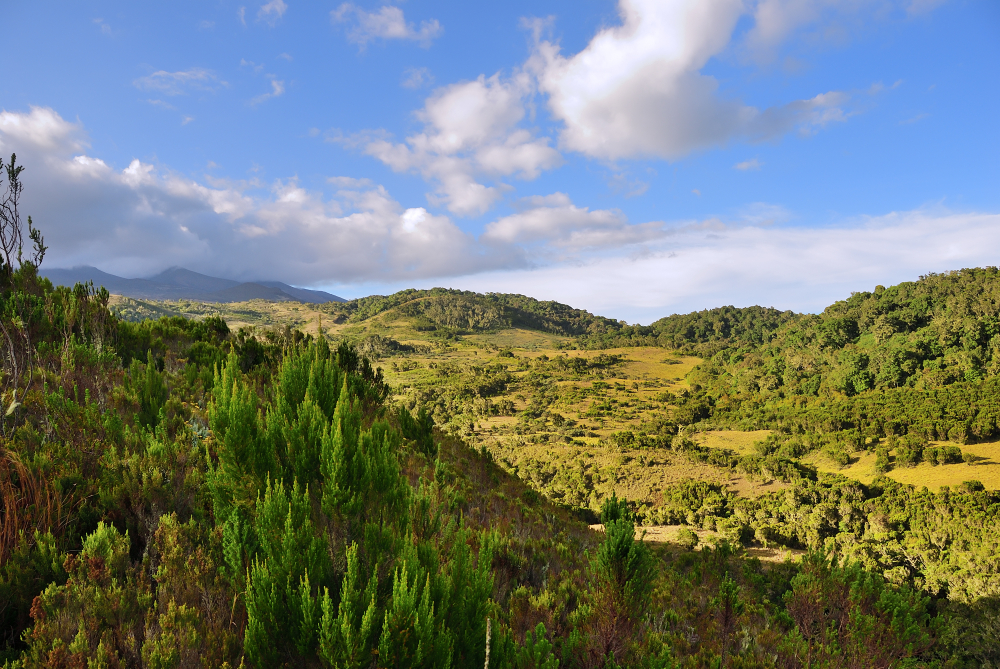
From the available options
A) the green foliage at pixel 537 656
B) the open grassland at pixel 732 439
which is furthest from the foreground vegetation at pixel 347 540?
the open grassland at pixel 732 439

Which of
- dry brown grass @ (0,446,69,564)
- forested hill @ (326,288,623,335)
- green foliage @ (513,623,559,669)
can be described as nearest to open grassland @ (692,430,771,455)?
green foliage @ (513,623,559,669)

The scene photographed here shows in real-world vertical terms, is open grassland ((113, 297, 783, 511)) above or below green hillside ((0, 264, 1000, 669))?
below

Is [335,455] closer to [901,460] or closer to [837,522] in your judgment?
[837,522]

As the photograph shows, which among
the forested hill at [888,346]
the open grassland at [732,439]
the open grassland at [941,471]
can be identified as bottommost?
the open grassland at [732,439]

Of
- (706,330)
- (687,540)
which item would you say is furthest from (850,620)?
(706,330)

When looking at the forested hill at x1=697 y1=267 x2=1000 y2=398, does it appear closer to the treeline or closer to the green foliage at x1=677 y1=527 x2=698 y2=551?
the green foliage at x1=677 y1=527 x2=698 y2=551

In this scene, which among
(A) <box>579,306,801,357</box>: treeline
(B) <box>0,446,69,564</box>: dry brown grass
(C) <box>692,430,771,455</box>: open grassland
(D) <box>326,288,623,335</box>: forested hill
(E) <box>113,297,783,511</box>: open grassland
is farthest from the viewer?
(D) <box>326,288,623,335</box>: forested hill

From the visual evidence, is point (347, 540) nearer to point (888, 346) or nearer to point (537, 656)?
point (537, 656)

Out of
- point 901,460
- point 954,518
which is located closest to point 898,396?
point 901,460

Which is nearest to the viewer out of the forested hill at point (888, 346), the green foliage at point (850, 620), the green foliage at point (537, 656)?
the green foliage at point (537, 656)

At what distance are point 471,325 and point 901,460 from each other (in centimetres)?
11901

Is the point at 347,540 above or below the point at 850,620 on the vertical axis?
above

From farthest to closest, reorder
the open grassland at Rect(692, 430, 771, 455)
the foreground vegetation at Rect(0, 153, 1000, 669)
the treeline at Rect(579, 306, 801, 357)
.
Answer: the treeline at Rect(579, 306, 801, 357) < the open grassland at Rect(692, 430, 771, 455) < the foreground vegetation at Rect(0, 153, 1000, 669)

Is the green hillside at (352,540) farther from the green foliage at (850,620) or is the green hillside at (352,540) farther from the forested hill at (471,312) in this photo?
the forested hill at (471,312)
